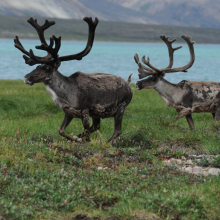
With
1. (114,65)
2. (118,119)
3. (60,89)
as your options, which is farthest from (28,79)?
(114,65)

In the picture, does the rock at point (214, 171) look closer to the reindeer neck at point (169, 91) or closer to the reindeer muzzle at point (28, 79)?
the reindeer muzzle at point (28, 79)

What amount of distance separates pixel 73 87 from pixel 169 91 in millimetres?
3904

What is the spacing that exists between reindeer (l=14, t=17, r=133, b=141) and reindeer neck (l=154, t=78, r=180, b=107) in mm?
2692

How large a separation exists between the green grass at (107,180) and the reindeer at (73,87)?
642 mm

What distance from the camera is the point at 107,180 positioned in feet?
24.3

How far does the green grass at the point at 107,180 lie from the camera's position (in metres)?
6.29

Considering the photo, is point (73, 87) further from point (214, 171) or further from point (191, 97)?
point (191, 97)

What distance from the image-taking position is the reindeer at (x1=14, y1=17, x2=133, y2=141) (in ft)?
32.0

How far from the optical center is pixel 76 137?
10312 millimetres

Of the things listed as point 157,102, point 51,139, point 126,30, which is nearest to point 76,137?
point 51,139

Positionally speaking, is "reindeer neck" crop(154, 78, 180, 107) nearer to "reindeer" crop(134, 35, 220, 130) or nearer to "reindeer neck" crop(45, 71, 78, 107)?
"reindeer" crop(134, 35, 220, 130)

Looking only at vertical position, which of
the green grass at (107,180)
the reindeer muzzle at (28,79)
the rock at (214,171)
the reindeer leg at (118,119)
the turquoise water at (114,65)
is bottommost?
the turquoise water at (114,65)

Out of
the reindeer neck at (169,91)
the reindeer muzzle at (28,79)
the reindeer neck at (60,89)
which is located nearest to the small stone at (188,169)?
the reindeer neck at (60,89)

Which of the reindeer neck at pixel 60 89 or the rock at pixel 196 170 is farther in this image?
the reindeer neck at pixel 60 89
